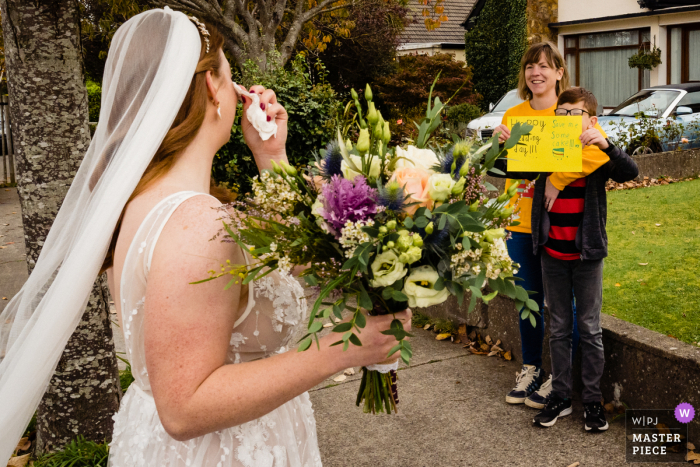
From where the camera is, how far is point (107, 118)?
2.11 m

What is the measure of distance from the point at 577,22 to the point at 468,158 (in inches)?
937

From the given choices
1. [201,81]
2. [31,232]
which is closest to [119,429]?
[201,81]

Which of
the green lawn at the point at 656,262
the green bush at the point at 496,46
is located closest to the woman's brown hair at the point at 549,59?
the green lawn at the point at 656,262

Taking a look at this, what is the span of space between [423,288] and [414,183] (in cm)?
26

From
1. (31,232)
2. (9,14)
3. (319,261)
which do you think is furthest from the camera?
(31,232)

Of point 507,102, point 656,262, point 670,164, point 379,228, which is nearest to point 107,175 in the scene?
point 379,228

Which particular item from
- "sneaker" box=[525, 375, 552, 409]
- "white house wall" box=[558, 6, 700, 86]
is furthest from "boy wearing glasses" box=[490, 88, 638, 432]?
"white house wall" box=[558, 6, 700, 86]

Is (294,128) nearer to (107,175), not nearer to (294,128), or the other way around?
(294,128)

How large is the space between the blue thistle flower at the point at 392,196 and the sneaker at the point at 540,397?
9.68 feet

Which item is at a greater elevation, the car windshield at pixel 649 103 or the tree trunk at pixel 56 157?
the tree trunk at pixel 56 157

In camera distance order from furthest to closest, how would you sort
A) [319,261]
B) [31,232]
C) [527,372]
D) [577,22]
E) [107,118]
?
[577,22] → [527,372] → [31,232] → [107,118] → [319,261]

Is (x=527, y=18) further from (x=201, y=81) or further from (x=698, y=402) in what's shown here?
(x=201, y=81)

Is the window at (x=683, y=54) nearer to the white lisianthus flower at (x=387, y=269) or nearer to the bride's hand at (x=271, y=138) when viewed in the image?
the bride's hand at (x=271, y=138)

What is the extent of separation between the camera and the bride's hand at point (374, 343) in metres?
1.71
